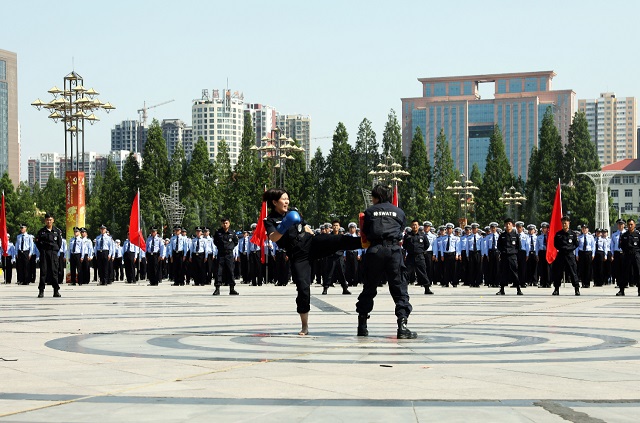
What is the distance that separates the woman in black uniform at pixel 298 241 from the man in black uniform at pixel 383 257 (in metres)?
0.52

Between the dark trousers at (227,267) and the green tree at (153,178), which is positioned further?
the green tree at (153,178)

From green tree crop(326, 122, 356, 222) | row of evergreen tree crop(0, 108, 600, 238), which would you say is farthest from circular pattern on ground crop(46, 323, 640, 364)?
green tree crop(326, 122, 356, 222)

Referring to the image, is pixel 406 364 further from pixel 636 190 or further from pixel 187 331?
pixel 636 190

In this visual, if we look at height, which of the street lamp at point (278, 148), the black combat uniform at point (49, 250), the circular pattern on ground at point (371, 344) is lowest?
the circular pattern on ground at point (371, 344)

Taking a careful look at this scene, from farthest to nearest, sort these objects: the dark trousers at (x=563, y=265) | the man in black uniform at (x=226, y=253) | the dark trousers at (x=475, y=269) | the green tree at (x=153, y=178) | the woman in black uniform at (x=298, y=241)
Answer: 1. the green tree at (x=153, y=178)
2. the dark trousers at (x=475, y=269)
3. the dark trousers at (x=563, y=265)
4. the man in black uniform at (x=226, y=253)
5. the woman in black uniform at (x=298, y=241)

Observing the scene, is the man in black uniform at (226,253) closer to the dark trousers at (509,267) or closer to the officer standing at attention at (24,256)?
the dark trousers at (509,267)

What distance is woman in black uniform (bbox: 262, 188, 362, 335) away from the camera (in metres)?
13.1

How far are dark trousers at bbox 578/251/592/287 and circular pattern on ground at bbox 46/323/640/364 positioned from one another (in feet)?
59.1

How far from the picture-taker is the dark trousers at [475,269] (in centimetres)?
3262

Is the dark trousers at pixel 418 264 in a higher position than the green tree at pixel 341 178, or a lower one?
lower

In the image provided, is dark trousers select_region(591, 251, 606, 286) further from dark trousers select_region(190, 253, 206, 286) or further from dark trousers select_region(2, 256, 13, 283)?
dark trousers select_region(2, 256, 13, 283)

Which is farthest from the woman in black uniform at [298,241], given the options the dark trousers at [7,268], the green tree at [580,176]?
the green tree at [580,176]

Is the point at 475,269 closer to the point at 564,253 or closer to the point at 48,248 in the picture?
the point at 564,253

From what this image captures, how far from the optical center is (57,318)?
16672 mm
